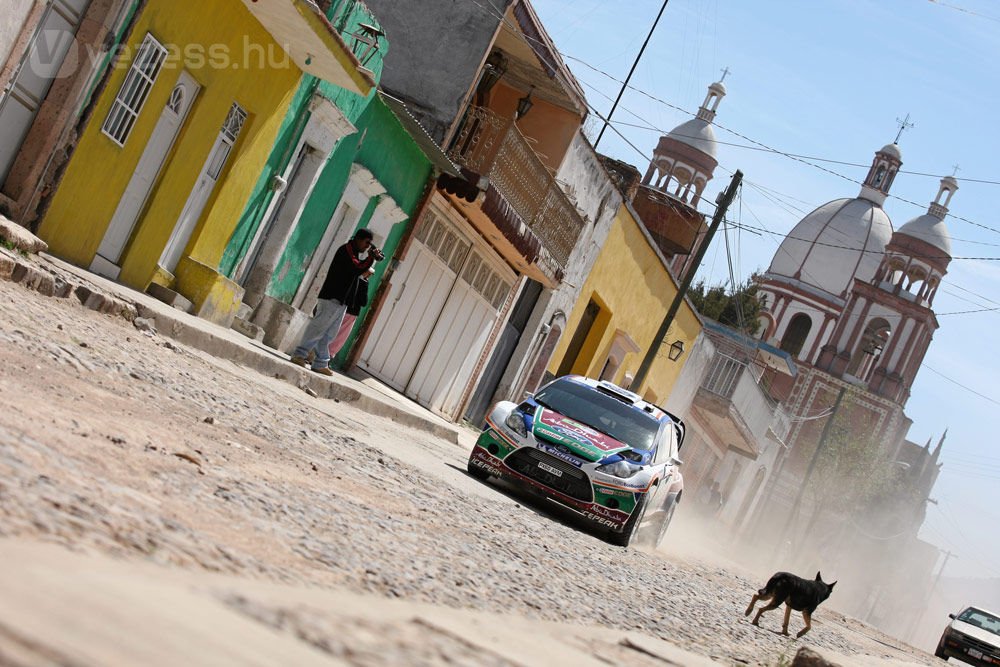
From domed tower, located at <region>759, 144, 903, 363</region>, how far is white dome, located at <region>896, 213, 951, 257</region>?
8.10ft

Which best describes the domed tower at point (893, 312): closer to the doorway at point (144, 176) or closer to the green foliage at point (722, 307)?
the green foliage at point (722, 307)

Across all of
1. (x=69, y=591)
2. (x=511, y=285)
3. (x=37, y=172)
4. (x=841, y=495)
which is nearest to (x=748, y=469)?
(x=841, y=495)

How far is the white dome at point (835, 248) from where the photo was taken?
3401 inches

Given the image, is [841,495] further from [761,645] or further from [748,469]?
[761,645]

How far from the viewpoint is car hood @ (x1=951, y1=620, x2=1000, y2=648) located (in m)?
27.1

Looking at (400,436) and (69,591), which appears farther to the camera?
(400,436)

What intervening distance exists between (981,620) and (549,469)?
60.8 ft

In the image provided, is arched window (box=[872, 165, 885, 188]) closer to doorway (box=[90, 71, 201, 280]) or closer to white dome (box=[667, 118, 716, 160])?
white dome (box=[667, 118, 716, 160])

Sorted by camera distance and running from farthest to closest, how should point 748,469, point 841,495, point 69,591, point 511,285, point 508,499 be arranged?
point 841,495 → point 748,469 → point 511,285 → point 508,499 → point 69,591

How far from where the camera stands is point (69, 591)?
346cm

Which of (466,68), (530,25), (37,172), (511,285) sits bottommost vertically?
(37,172)

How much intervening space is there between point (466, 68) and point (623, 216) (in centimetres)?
1056

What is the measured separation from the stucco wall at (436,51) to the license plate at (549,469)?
26.0ft

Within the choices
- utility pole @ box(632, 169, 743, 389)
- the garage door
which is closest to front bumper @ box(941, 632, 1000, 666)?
utility pole @ box(632, 169, 743, 389)
